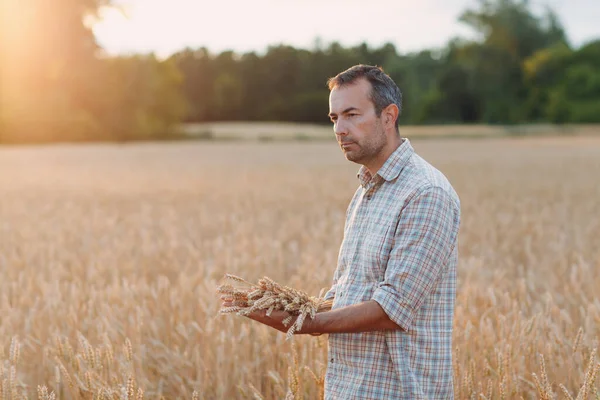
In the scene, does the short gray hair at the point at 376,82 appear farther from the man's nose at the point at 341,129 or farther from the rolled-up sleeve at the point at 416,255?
the rolled-up sleeve at the point at 416,255

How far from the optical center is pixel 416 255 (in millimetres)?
2168

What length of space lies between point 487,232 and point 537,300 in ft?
9.58

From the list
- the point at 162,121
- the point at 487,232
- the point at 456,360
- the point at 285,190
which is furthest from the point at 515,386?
the point at 162,121

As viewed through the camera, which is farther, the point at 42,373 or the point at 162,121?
the point at 162,121

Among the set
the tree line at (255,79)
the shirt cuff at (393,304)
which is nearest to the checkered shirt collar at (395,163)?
the shirt cuff at (393,304)

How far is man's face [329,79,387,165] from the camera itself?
2305 mm

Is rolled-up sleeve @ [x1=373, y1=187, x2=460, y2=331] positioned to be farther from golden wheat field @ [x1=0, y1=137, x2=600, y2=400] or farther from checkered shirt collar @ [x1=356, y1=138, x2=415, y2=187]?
golden wheat field @ [x1=0, y1=137, x2=600, y2=400]

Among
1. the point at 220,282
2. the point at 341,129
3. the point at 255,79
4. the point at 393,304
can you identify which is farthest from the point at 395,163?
the point at 255,79

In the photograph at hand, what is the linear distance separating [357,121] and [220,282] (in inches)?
125

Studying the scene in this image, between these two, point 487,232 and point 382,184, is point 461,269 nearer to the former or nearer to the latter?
point 487,232

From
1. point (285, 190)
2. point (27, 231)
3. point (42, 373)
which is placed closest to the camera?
point (42, 373)

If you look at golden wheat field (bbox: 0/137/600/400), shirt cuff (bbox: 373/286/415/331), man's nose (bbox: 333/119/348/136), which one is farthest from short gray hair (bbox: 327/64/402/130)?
golden wheat field (bbox: 0/137/600/400)

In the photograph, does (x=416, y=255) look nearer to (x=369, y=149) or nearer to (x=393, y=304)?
(x=393, y=304)

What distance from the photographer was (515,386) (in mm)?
3262
